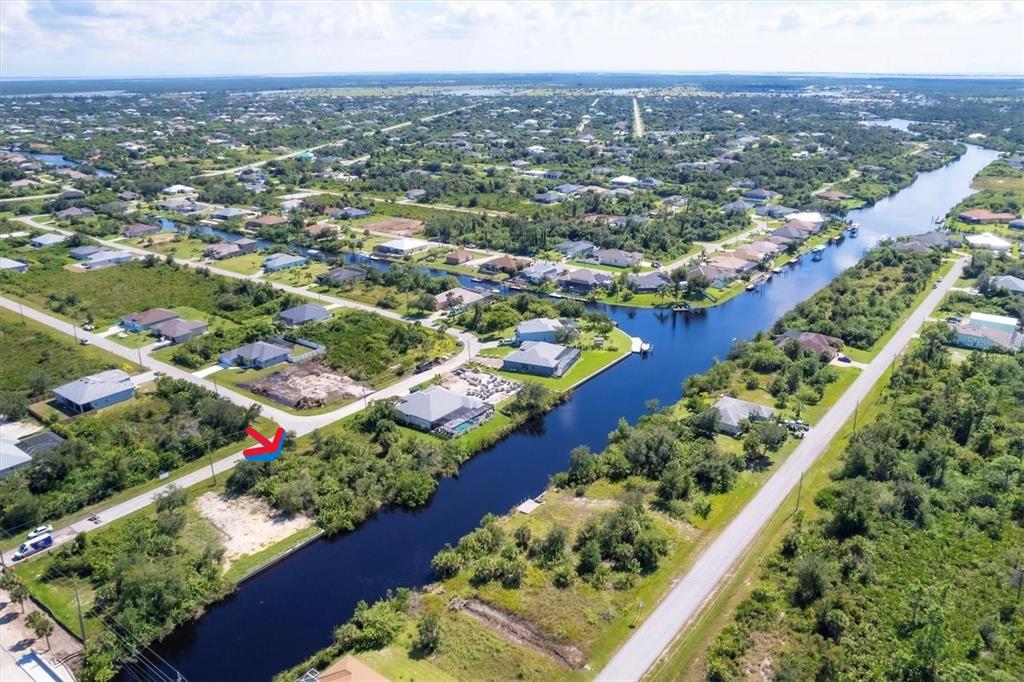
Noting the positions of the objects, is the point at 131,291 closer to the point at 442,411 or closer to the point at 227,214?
the point at 227,214

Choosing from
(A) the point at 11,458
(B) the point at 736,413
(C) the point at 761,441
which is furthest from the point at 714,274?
(A) the point at 11,458

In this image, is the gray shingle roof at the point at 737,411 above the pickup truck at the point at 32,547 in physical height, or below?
above

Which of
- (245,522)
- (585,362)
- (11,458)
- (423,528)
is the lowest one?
(423,528)

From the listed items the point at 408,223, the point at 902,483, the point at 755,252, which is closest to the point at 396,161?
the point at 408,223

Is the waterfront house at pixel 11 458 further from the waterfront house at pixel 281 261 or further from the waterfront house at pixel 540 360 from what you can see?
the waterfront house at pixel 281 261

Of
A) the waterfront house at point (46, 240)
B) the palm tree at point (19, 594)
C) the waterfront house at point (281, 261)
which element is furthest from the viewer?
the waterfront house at point (46, 240)

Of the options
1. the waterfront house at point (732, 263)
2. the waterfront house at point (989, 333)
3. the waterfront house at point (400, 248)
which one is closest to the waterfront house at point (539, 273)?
the waterfront house at point (400, 248)
